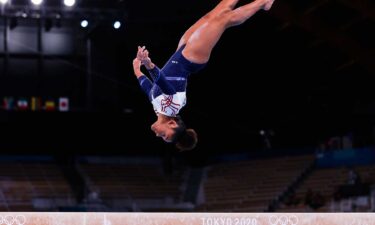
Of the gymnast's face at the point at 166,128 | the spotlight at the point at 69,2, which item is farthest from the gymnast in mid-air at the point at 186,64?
the spotlight at the point at 69,2

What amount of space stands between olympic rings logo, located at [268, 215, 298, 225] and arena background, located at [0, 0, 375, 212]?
44.2 feet

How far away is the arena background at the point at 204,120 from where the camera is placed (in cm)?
2273

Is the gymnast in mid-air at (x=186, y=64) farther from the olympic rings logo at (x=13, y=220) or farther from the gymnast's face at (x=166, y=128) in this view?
the olympic rings logo at (x=13, y=220)

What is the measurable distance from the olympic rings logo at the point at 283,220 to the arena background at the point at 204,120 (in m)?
13.5

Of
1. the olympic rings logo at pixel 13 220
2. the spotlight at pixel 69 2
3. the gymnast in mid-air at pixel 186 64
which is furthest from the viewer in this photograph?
the spotlight at pixel 69 2

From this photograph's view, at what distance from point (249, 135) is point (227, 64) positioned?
387 cm

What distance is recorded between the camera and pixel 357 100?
24.4 meters

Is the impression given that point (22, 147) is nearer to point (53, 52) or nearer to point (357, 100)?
point (53, 52)

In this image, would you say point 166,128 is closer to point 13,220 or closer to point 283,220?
point 283,220

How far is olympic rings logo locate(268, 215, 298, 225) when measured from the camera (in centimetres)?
809

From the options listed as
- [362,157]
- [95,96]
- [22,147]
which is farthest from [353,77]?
[22,147]

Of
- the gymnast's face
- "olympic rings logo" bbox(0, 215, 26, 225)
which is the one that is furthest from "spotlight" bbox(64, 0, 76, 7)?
"olympic rings logo" bbox(0, 215, 26, 225)

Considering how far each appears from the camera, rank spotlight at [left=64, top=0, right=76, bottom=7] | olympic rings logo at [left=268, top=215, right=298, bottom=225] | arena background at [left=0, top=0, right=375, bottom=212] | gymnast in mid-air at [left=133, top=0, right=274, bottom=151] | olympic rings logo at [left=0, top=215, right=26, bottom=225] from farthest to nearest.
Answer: arena background at [left=0, top=0, right=375, bottom=212]
spotlight at [left=64, top=0, right=76, bottom=7]
gymnast in mid-air at [left=133, top=0, right=274, bottom=151]
olympic rings logo at [left=268, top=215, right=298, bottom=225]
olympic rings logo at [left=0, top=215, right=26, bottom=225]

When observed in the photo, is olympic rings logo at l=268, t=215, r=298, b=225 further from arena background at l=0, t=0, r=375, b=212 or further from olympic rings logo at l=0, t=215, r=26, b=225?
arena background at l=0, t=0, r=375, b=212
